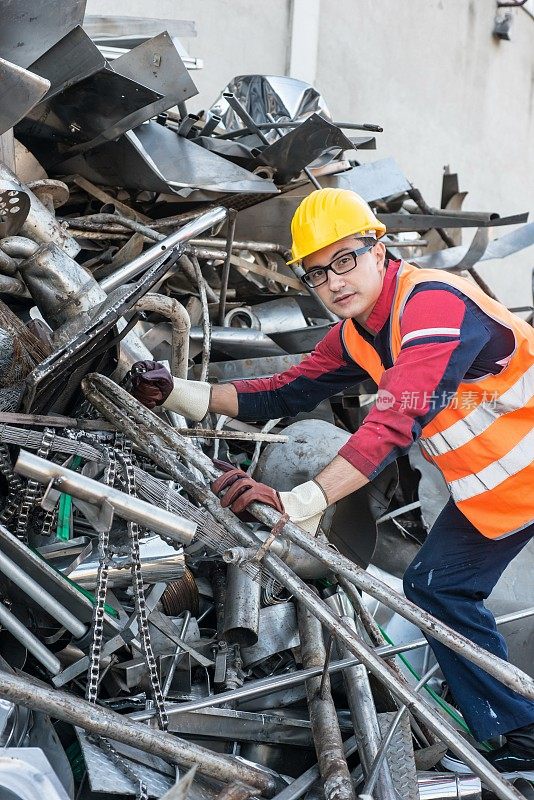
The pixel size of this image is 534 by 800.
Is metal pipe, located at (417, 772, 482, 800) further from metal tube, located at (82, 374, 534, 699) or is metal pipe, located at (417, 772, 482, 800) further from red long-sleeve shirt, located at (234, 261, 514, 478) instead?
red long-sleeve shirt, located at (234, 261, 514, 478)

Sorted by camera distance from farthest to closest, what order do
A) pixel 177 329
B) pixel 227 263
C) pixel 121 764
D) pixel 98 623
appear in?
1. pixel 227 263
2. pixel 177 329
3. pixel 98 623
4. pixel 121 764

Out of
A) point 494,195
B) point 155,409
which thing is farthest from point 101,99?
point 494,195

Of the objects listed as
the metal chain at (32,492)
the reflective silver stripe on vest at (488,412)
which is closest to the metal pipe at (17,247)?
the metal chain at (32,492)

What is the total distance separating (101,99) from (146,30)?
146 centimetres

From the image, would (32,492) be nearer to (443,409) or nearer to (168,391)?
(168,391)

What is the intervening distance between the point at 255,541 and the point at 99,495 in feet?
1.38

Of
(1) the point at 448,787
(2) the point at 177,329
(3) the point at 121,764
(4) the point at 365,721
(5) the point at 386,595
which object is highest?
(2) the point at 177,329

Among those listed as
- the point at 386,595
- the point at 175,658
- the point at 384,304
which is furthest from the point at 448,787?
the point at 384,304

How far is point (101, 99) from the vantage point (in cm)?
340

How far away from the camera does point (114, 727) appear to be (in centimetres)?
186

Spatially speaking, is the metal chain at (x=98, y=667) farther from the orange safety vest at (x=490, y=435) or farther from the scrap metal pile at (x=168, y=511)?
the orange safety vest at (x=490, y=435)

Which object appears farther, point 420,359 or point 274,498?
point 420,359

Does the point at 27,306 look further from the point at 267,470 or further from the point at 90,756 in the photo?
the point at 90,756

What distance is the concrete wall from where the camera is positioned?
634cm
